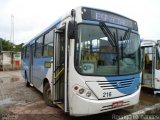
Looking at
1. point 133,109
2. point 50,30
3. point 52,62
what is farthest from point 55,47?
point 133,109

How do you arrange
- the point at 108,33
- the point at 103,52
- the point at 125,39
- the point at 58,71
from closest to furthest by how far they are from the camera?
1. the point at 103,52
2. the point at 108,33
3. the point at 125,39
4. the point at 58,71

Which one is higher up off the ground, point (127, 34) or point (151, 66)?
point (127, 34)

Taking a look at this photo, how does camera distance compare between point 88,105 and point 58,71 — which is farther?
point 58,71

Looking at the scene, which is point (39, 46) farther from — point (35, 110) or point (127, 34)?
point (127, 34)

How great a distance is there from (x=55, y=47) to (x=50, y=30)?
43.6 inches

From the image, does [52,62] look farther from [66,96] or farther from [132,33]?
[132,33]

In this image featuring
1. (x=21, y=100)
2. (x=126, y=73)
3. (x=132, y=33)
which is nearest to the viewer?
(x=126, y=73)

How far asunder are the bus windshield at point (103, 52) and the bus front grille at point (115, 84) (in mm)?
216

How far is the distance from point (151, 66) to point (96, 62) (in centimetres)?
552

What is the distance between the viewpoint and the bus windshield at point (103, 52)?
15.6 ft

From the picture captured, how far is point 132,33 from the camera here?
225 inches

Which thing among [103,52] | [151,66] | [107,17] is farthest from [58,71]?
[151,66]

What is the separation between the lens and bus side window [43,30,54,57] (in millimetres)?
6377

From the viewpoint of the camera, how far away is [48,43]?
22.2ft
